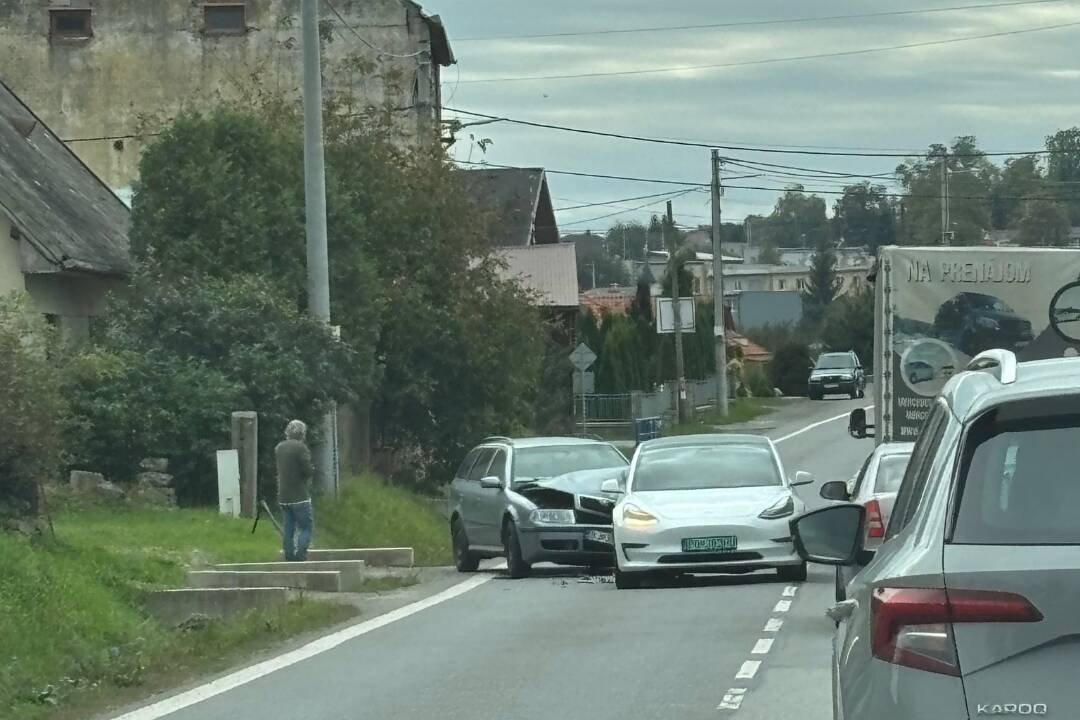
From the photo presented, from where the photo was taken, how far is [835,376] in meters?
74.1

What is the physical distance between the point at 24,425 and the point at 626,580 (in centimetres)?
606

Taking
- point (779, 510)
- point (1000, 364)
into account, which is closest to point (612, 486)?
point (779, 510)

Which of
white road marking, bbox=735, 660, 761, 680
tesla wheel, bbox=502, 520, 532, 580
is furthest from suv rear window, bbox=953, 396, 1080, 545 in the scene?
tesla wheel, bbox=502, 520, 532, 580

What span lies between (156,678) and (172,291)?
1588 centimetres

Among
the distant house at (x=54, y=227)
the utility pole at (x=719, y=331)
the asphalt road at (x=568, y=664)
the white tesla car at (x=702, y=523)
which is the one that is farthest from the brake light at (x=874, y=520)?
the utility pole at (x=719, y=331)

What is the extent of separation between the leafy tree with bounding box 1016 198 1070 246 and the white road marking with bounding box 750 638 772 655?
10845cm

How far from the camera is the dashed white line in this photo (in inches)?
582

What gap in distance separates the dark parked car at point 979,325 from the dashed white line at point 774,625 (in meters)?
5.27

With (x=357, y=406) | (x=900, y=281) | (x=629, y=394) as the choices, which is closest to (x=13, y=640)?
(x=900, y=281)

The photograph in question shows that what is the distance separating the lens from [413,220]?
120 ft

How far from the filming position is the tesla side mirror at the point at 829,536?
6242mm

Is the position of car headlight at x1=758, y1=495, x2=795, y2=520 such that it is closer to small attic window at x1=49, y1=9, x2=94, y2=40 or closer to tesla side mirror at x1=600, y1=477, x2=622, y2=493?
tesla side mirror at x1=600, y1=477, x2=622, y2=493

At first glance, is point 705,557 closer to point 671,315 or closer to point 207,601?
point 207,601

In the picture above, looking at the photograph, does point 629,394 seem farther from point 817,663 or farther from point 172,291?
point 817,663
